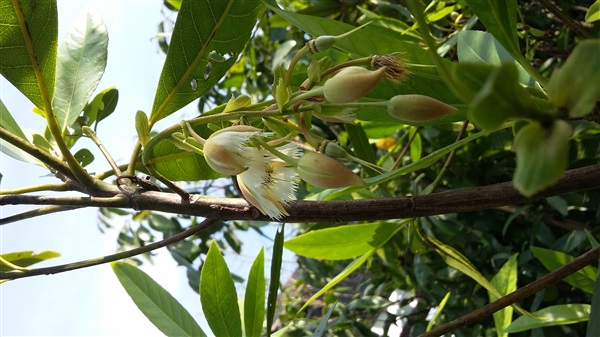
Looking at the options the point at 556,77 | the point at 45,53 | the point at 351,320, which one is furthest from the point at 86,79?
the point at 351,320

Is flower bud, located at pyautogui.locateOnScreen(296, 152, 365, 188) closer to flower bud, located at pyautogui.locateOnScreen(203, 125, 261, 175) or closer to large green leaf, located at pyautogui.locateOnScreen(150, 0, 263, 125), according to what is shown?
flower bud, located at pyautogui.locateOnScreen(203, 125, 261, 175)

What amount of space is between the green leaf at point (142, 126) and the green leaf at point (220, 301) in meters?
0.21

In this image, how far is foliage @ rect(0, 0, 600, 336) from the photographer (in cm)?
26

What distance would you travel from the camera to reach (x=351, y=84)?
0.34 metres

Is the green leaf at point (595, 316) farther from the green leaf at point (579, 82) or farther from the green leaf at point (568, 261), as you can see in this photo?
the green leaf at point (568, 261)

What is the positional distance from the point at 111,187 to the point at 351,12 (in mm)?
959

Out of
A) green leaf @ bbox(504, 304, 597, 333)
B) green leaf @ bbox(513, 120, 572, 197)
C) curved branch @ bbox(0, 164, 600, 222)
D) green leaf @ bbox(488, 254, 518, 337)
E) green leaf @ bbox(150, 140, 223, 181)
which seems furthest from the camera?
green leaf @ bbox(488, 254, 518, 337)

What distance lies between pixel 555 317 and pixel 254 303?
0.37 m

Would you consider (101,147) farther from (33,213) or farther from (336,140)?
(336,140)

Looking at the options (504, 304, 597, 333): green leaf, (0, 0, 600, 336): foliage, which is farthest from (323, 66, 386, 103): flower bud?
(504, 304, 597, 333): green leaf

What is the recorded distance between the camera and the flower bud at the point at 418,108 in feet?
1.12

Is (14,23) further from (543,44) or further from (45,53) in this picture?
(543,44)

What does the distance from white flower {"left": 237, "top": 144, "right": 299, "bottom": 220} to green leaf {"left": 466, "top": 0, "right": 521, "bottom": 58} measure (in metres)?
0.16

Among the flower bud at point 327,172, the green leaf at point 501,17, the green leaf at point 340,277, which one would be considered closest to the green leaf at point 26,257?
the green leaf at point 340,277
